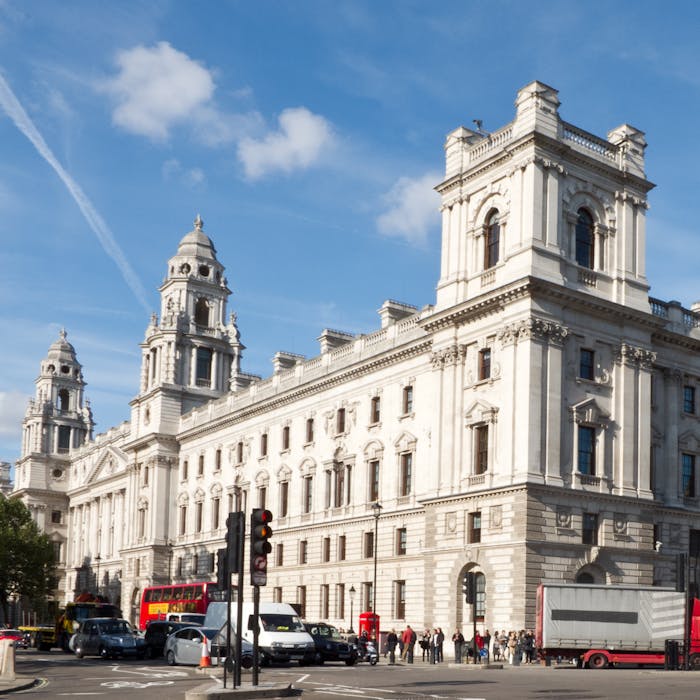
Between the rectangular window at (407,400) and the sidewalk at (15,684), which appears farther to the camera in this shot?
the rectangular window at (407,400)

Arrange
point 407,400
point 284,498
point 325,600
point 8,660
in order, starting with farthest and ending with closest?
point 284,498
point 325,600
point 407,400
point 8,660

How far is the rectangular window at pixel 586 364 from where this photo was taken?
5288 centimetres

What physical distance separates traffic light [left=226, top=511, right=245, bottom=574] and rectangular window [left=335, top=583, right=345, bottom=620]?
41800 millimetres

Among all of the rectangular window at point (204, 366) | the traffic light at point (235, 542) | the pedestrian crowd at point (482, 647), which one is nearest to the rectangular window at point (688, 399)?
the pedestrian crowd at point (482, 647)

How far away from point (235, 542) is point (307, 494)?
4726cm

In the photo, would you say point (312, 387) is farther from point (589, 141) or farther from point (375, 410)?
point (589, 141)

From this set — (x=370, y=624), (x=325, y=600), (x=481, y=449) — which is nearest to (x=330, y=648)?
(x=370, y=624)

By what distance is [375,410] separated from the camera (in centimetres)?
6500

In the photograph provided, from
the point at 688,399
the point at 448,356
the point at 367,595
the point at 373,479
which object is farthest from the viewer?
the point at 373,479

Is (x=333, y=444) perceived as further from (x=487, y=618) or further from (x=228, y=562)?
(x=228, y=562)

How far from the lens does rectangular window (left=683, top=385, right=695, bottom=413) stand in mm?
59463

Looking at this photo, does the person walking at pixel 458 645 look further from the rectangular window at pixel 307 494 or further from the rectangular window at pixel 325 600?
the rectangular window at pixel 307 494

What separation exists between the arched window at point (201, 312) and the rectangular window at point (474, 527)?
162 feet

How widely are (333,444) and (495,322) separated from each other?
62.2 feet
